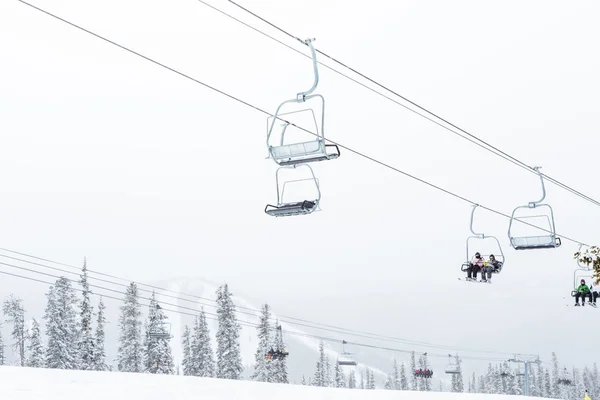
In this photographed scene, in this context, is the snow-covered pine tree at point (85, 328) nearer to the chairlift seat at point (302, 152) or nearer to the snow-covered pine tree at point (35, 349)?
the snow-covered pine tree at point (35, 349)

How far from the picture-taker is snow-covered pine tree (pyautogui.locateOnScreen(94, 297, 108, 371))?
6900cm

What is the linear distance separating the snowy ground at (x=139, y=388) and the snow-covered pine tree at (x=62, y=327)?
54993 millimetres

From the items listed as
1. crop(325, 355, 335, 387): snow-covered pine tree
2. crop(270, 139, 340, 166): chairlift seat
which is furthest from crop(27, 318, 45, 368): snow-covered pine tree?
crop(270, 139, 340, 166): chairlift seat

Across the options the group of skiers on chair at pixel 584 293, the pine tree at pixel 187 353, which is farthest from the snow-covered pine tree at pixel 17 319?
the group of skiers on chair at pixel 584 293

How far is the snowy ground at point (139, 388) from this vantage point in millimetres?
12266

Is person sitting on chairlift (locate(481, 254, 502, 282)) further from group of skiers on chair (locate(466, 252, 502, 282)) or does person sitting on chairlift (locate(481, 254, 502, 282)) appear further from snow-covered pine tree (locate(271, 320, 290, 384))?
snow-covered pine tree (locate(271, 320, 290, 384))

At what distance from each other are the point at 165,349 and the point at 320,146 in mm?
59892

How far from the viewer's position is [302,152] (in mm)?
12828

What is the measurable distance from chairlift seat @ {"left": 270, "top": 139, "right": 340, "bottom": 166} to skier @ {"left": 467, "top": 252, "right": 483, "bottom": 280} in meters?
13.6

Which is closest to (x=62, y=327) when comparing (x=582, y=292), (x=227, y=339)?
(x=227, y=339)

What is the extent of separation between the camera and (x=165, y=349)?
69000 millimetres

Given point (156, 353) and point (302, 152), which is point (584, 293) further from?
point (156, 353)

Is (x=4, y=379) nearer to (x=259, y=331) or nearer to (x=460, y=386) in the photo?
(x=259, y=331)

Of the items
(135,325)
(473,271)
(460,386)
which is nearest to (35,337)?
(135,325)
